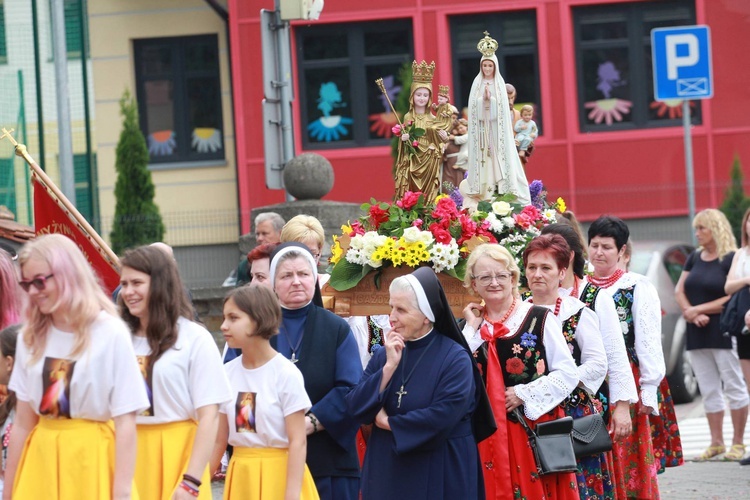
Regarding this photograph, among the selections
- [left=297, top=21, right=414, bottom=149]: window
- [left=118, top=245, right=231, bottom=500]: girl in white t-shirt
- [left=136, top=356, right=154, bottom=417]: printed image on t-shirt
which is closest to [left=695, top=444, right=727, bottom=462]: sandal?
[left=118, top=245, right=231, bottom=500]: girl in white t-shirt

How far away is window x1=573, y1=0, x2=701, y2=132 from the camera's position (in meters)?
24.5

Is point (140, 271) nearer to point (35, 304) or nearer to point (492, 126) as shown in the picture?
point (35, 304)

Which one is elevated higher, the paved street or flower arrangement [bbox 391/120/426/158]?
flower arrangement [bbox 391/120/426/158]

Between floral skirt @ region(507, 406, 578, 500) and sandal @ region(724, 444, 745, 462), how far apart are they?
15.8 feet

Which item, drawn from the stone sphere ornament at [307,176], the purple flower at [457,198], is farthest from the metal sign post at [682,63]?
the purple flower at [457,198]

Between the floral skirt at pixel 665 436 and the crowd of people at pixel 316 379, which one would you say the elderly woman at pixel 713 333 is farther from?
the crowd of people at pixel 316 379

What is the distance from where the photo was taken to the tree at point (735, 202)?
22203 mm

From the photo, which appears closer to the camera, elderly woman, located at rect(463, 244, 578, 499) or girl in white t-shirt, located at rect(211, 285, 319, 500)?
girl in white t-shirt, located at rect(211, 285, 319, 500)

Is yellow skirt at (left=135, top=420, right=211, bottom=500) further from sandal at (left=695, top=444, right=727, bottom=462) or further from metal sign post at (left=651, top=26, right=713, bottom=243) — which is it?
metal sign post at (left=651, top=26, right=713, bottom=243)

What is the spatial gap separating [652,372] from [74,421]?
4.17 meters

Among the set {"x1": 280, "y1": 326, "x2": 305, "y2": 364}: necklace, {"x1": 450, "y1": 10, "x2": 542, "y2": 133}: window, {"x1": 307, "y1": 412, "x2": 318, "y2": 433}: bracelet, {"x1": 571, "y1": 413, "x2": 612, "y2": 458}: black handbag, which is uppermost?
{"x1": 450, "y1": 10, "x2": 542, "y2": 133}: window

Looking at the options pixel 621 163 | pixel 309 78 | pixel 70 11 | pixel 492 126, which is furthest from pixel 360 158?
pixel 492 126

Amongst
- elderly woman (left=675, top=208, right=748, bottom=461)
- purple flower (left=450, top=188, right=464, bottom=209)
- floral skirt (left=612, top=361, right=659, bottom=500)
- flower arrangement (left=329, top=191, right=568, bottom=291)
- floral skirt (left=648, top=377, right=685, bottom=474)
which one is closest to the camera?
flower arrangement (left=329, top=191, right=568, bottom=291)

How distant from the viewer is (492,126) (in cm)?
995
